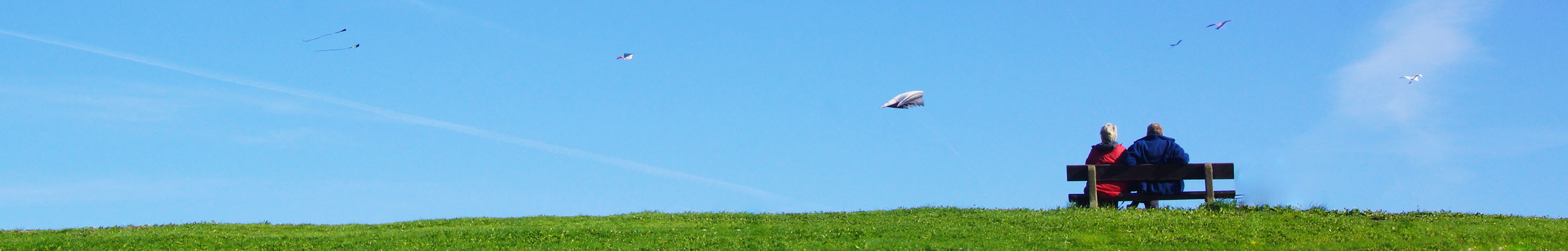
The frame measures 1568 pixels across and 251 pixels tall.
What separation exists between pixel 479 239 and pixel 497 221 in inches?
94.3

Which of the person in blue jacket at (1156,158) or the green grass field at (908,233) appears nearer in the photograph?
the green grass field at (908,233)

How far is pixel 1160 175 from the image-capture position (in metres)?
18.2

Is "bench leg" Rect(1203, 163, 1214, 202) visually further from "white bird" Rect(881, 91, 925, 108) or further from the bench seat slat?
"white bird" Rect(881, 91, 925, 108)

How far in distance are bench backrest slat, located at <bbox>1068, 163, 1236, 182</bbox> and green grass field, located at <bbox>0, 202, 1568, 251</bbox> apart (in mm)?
617

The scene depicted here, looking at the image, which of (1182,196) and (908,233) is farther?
(1182,196)

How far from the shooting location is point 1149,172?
18.2m

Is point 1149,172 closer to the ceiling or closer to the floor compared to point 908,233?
closer to the ceiling

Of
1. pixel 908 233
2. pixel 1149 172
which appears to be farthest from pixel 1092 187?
pixel 908 233

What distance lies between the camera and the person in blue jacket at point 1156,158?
18531mm

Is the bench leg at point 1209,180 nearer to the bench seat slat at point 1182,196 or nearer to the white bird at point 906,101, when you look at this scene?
the bench seat slat at point 1182,196

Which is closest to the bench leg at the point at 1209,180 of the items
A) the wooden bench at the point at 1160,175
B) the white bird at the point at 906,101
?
the wooden bench at the point at 1160,175

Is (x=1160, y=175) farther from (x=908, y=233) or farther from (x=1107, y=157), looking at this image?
(x=908, y=233)

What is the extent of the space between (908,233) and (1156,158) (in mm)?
4710

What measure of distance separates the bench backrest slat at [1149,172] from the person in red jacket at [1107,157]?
Result: 0.79ft
